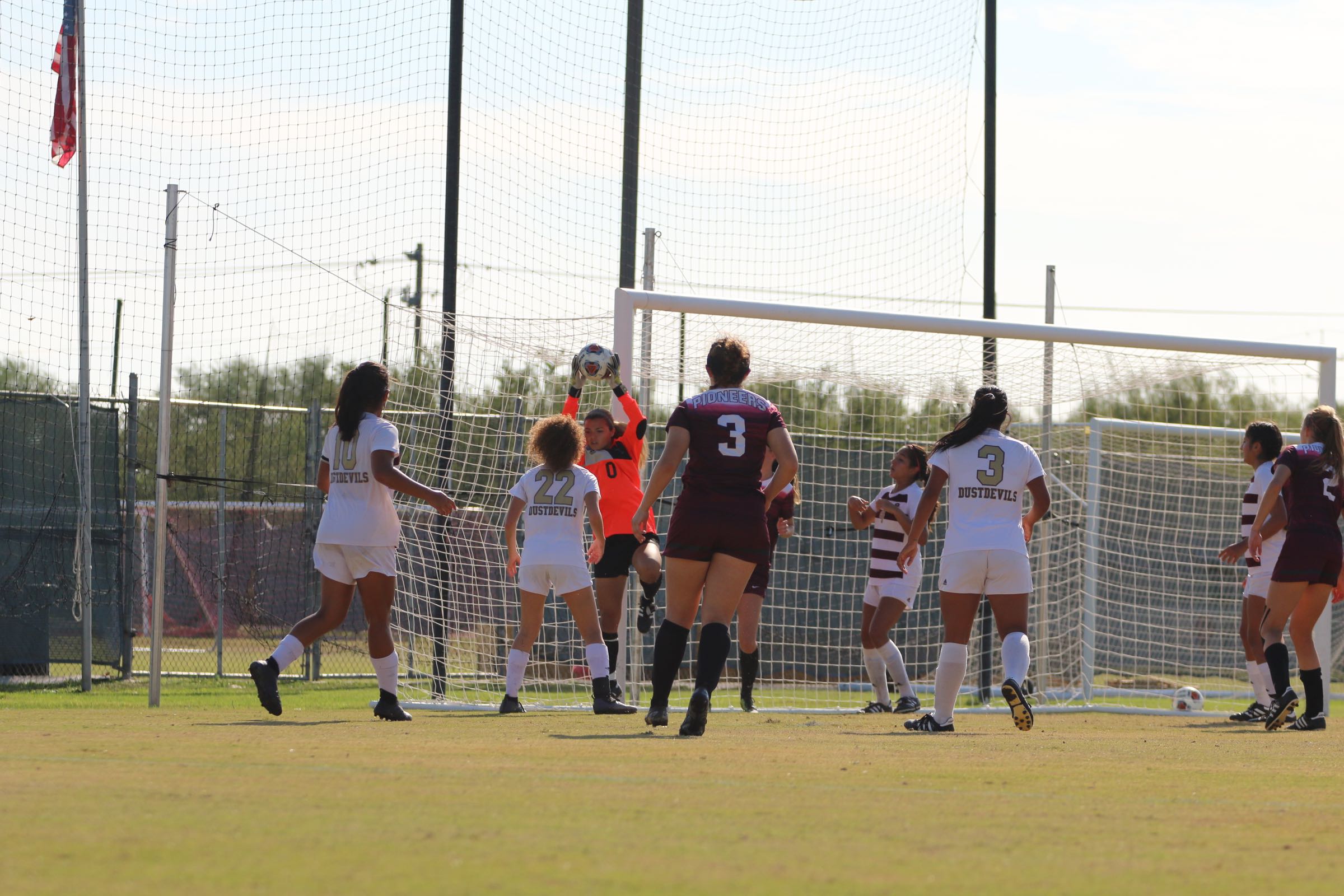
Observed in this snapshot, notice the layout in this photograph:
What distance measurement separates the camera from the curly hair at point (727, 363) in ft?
24.5

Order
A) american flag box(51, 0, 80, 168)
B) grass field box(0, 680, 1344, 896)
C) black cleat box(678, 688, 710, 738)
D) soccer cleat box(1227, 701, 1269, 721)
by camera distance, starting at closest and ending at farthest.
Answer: grass field box(0, 680, 1344, 896) < black cleat box(678, 688, 710, 738) < soccer cleat box(1227, 701, 1269, 721) < american flag box(51, 0, 80, 168)

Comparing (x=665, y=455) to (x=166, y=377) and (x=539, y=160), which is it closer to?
(x=166, y=377)

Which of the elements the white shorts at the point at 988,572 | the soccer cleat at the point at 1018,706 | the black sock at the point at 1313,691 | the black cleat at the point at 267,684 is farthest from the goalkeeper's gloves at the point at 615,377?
the black sock at the point at 1313,691

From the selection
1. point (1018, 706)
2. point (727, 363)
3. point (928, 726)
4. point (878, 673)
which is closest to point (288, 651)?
point (727, 363)

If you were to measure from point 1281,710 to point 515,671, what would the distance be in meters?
4.78

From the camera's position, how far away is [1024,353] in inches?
532

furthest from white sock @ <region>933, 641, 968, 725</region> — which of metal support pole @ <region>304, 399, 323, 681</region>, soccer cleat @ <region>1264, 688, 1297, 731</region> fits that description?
metal support pole @ <region>304, 399, 323, 681</region>

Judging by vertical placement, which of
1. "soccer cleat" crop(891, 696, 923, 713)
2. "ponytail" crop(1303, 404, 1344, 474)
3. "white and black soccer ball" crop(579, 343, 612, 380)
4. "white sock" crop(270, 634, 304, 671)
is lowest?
"soccer cleat" crop(891, 696, 923, 713)

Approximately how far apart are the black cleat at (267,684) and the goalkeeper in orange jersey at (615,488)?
238 cm

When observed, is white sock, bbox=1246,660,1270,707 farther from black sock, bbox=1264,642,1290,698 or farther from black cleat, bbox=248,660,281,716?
black cleat, bbox=248,660,281,716

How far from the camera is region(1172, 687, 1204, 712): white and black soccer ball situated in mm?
12586

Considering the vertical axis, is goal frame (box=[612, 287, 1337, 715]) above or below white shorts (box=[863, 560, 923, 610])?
above

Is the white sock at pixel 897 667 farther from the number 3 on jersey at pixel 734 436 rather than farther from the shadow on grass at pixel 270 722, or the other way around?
the shadow on grass at pixel 270 722

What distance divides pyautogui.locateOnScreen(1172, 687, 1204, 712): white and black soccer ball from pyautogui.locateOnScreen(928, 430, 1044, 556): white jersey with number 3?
206 inches
